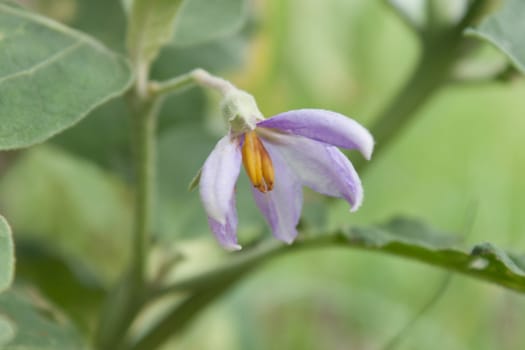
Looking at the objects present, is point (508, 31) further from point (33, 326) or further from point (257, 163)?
point (33, 326)

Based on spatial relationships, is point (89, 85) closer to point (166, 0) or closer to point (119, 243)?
point (166, 0)

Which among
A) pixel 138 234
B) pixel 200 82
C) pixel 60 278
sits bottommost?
pixel 60 278

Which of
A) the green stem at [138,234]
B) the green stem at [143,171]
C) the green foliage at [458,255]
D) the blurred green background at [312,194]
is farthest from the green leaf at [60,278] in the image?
the green foliage at [458,255]

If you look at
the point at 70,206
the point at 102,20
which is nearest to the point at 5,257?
the point at 102,20

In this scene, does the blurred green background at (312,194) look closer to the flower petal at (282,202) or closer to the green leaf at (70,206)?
the green leaf at (70,206)

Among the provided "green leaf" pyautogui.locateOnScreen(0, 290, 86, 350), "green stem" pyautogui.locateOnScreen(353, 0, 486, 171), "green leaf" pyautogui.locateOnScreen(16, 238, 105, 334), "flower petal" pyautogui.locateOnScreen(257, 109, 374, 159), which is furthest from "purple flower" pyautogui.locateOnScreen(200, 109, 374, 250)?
"green leaf" pyautogui.locateOnScreen(16, 238, 105, 334)

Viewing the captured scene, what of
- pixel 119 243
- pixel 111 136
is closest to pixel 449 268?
pixel 111 136
